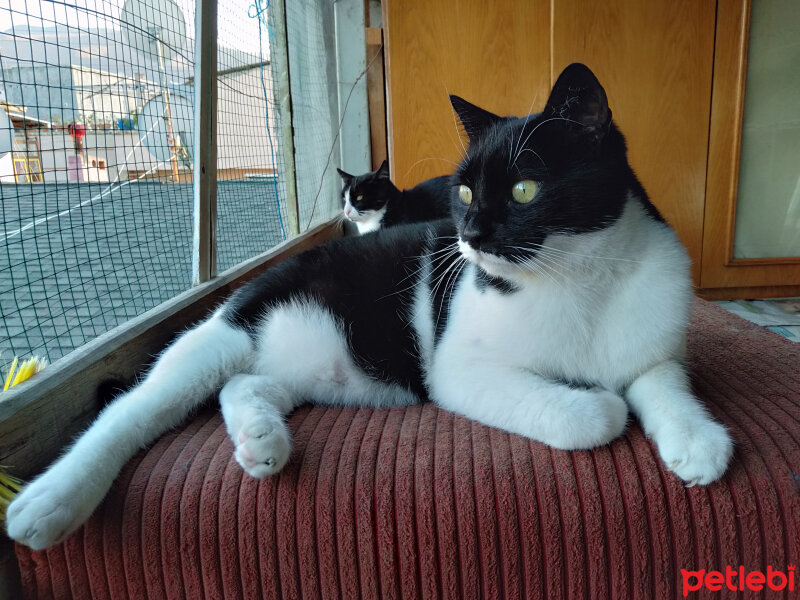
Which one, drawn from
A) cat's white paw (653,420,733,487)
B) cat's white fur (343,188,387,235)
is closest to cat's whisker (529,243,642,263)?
cat's white paw (653,420,733,487)

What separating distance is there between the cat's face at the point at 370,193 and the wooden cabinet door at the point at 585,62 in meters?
0.20

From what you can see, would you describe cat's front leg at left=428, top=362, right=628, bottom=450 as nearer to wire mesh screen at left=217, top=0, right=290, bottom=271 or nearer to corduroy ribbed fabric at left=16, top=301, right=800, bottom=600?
corduroy ribbed fabric at left=16, top=301, right=800, bottom=600

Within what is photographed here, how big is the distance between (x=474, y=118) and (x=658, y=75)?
1609mm

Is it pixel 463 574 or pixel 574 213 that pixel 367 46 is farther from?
pixel 463 574

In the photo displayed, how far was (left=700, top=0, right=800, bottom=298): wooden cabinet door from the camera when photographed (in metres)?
2.14

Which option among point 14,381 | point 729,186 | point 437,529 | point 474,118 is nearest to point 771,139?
point 729,186

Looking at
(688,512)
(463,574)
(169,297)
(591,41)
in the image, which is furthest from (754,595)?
(591,41)

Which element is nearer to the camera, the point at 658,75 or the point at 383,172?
the point at 658,75

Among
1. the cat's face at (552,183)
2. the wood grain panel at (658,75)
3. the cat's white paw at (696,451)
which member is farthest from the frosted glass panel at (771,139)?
the cat's white paw at (696,451)

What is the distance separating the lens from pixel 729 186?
2.27 meters

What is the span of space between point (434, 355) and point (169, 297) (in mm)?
675

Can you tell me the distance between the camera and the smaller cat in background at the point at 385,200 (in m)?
2.36

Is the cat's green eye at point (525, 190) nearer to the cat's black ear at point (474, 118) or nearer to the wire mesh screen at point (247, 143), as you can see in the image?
the cat's black ear at point (474, 118)

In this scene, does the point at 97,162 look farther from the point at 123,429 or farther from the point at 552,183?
the point at 552,183
